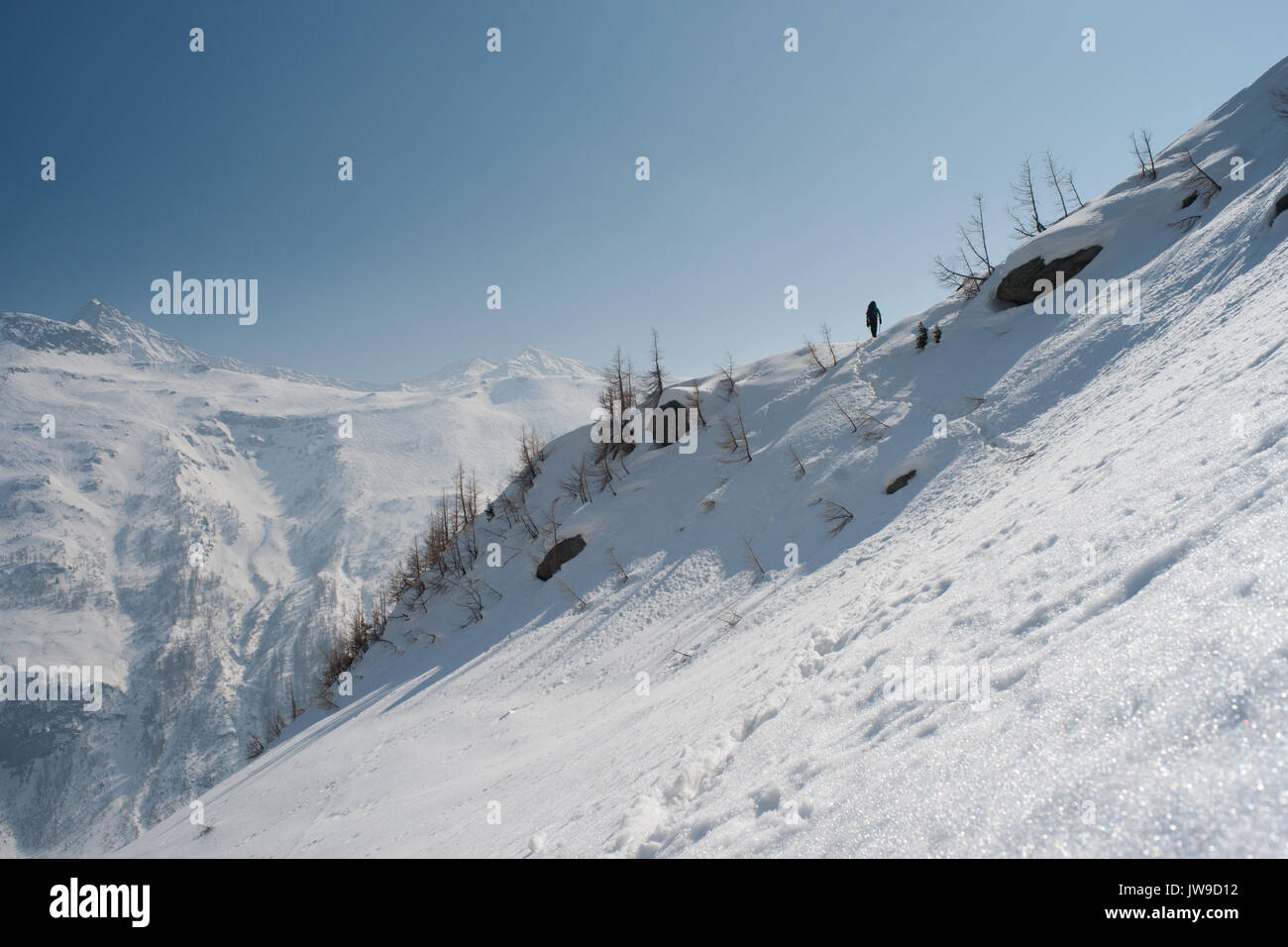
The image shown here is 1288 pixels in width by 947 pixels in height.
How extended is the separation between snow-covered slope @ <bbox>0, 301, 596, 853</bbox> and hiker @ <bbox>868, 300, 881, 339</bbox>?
10129 centimetres

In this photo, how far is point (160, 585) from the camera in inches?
5502

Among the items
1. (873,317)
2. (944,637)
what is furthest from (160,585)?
(944,637)

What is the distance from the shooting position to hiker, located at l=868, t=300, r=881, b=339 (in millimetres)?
25438

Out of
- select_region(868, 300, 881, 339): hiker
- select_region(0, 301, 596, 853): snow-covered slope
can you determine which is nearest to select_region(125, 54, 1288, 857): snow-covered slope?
select_region(868, 300, 881, 339): hiker

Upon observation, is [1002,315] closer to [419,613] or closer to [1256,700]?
[1256,700]

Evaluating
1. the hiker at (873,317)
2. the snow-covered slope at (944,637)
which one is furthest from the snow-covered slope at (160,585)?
the hiker at (873,317)

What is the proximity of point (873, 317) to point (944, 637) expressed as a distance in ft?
81.6

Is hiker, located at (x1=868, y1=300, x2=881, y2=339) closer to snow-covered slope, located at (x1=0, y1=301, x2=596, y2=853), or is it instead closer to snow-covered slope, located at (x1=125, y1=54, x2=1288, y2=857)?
snow-covered slope, located at (x1=125, y1=54, x2=1288, y2=857)

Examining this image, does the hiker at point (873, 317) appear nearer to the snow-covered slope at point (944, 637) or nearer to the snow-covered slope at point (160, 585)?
the snow-covered slope at point (944, 637)

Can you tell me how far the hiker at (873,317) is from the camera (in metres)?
25.4

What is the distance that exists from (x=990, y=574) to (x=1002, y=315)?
18836 mm

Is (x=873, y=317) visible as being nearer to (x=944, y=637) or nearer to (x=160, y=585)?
(x=944, y=637)
